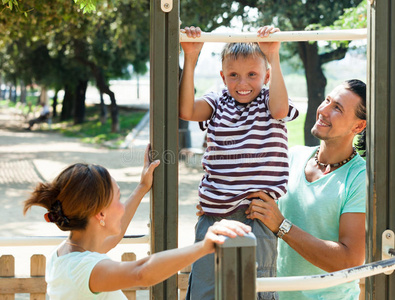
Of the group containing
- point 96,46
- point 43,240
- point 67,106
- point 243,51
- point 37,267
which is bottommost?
point 37,267

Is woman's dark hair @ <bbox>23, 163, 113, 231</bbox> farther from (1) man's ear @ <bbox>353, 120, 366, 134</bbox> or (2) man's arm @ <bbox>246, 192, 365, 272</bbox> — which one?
(1) man's ear @ <bbox>353, 120, 366, 134</bbox>

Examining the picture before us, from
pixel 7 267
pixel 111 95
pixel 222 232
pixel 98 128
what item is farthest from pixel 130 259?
pixel 98 128

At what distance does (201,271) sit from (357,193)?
2.26ft

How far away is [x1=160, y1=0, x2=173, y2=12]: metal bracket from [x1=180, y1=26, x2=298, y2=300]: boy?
0.21 meters

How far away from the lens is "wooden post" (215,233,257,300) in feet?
4.57

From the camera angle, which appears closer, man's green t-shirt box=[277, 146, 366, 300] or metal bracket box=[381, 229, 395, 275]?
metal bracket box=[381, 229, 395, 275]

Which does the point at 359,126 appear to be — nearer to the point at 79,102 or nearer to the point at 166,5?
the point at 166,5

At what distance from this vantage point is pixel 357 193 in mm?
2260

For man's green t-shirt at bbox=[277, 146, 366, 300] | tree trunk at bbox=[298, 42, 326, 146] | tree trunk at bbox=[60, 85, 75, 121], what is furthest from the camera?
tree trunk at bbox=[60, 85, 75, 121]

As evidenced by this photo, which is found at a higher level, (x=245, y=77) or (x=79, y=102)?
(x=79, y=102)

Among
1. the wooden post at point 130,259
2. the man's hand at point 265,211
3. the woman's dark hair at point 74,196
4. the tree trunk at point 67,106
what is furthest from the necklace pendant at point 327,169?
the tree trunk at point 67,106

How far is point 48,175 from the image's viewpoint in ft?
40.5

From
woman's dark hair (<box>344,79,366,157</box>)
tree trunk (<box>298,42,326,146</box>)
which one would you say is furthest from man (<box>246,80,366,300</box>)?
tree trunk (<box>298,42,326,146</box>)

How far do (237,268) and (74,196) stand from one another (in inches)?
25.2
